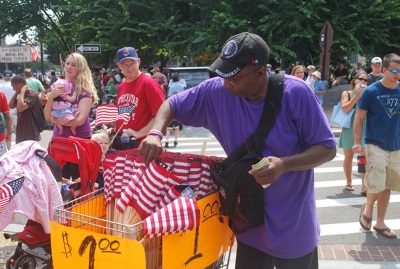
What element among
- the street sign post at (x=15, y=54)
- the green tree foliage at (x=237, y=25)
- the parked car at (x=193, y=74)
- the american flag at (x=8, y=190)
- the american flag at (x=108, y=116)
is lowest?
the american flag at (x=8, y=190)

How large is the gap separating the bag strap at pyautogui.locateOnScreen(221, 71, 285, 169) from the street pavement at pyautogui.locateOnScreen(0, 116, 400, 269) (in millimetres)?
567

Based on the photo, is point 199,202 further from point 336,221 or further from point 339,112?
point 339,112

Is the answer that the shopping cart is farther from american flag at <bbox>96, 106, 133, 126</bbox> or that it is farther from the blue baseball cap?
the blue baseball cap

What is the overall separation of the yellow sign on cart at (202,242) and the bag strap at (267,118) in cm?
31

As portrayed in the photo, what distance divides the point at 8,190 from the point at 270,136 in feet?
6.93

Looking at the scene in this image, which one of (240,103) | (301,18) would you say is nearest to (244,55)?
(240,103)

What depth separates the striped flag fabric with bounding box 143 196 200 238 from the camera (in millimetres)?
2184

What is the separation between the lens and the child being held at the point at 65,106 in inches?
185

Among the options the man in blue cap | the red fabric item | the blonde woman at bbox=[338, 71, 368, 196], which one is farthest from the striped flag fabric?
the blonde woman at bbox=[338, 71, 368, 196]

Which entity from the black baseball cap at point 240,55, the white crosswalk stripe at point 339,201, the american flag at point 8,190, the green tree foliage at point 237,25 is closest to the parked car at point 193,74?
the green tree foliage at point 237,25

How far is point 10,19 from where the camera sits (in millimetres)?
31984

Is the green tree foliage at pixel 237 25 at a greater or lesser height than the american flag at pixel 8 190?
greater

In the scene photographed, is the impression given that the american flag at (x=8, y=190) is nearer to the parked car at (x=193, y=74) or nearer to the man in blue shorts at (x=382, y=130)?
the man in blue shorts at (x=382, y=130)

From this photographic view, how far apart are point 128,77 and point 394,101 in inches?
115
